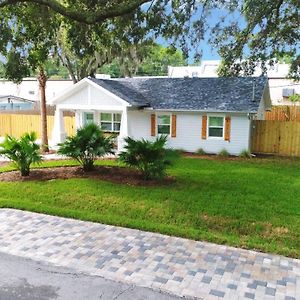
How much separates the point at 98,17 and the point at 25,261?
5.99 meters

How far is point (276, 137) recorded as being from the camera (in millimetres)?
17641

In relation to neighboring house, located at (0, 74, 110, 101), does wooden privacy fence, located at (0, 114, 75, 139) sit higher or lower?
lower

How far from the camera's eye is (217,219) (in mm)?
7898

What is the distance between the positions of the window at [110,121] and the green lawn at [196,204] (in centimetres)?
915

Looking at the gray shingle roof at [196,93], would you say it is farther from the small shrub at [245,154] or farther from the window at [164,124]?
the small shrub at [245,154]

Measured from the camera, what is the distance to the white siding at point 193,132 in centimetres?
1734

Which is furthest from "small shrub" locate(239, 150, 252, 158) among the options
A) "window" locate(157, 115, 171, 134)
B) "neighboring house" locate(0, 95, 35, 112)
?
"neighboring house" locate(0, 95, 35, 112)

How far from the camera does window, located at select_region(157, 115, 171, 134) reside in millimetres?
19083

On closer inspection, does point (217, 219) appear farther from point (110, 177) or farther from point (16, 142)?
point (16, 142)

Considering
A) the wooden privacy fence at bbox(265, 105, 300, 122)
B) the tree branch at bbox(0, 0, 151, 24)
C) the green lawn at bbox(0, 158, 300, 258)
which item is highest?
the tree branch at bbox(0, 0, 151, 24)

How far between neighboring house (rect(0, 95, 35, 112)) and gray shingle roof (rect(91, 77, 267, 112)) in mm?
17583

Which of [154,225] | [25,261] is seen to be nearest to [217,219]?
[154,225]

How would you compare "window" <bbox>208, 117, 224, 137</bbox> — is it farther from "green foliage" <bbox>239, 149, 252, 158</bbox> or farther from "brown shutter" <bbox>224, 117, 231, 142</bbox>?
"green foliage" <bbox>239, 149, 252, 158</bbox>

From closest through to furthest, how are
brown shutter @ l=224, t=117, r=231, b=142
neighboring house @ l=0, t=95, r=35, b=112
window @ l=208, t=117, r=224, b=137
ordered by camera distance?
brown shutter @ l=224, t=117, r=231, b=142, window @ l=208, t=117, r=224, b=137, neighboring house @ l=0, t=95, r=35, b=112
